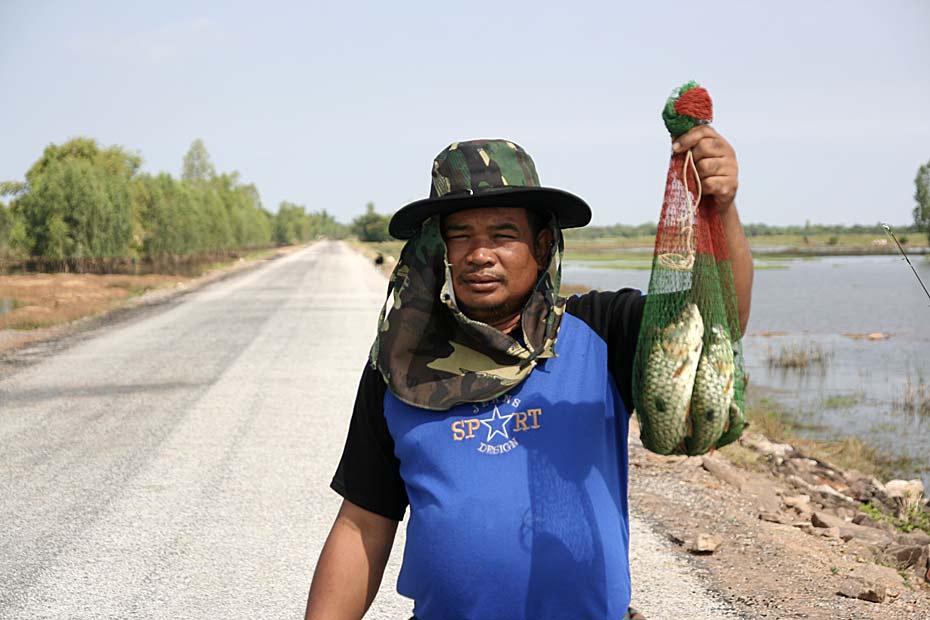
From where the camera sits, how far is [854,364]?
2023 cm

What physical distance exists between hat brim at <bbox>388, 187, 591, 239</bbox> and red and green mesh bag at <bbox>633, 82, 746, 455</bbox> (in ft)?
0.85

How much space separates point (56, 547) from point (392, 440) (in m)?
4.22

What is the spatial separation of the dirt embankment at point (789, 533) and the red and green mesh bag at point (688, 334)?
2.75 meters

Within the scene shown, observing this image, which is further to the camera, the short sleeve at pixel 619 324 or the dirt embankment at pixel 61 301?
the dirt embankment at pixel 61 301

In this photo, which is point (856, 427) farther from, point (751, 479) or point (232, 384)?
point (232, 384)

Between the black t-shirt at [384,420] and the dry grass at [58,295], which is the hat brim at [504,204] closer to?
the black t-shirt at [384,420]

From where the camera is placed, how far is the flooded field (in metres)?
13.5

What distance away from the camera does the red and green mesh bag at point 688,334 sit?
1.81m

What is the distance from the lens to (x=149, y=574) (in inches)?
200

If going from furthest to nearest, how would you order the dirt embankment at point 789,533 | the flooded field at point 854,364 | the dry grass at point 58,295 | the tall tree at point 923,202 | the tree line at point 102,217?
the tree line at point 102,217
the dry grass at point 58,295
the flooded field at point 854,364
the dirt embankment at point 789,533
the tall tree at point 923,202

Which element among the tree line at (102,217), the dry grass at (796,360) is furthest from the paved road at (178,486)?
the tree line at (102,217)

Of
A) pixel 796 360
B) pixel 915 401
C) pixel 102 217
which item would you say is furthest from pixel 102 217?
pixel 915 401

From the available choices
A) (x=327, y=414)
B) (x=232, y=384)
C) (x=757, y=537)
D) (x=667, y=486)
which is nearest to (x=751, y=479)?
(x=667, y=486)

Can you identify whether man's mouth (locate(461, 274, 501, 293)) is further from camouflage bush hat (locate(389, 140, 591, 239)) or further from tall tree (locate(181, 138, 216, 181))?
tall tree (locate(181, 138, 216, 181))
